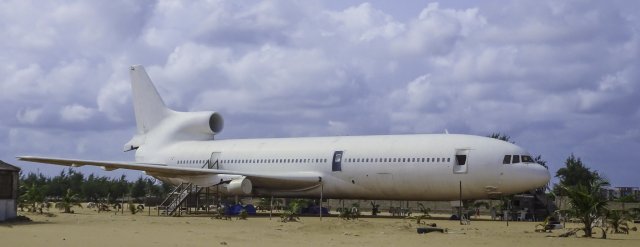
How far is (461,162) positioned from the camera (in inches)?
1372

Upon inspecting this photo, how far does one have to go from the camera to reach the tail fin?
51750mm

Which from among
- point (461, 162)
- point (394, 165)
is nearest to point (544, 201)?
point (461, 162)

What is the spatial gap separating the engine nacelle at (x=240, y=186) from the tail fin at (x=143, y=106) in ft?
41.5

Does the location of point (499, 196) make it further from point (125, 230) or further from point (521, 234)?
point (125, 230)

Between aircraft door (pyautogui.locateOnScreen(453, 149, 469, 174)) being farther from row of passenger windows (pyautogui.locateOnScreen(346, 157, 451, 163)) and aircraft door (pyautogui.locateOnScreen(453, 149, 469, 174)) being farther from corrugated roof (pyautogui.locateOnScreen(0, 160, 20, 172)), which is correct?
corrugated roof (pyautogui.locateOnScreen(0, 160, 20, 172))

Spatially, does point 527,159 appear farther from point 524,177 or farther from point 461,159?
point 461,159

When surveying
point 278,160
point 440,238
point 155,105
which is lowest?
point 440,238

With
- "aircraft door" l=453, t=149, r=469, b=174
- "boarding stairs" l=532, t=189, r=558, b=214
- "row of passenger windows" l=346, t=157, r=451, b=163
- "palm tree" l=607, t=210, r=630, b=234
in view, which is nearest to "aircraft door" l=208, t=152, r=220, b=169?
"row of passenger windows" l=346, t=157, r=451, b=163

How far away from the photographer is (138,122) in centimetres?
5284

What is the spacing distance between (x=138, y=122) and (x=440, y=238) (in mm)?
33817

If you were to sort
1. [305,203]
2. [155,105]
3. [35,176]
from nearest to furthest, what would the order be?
[305,203] → [155,105] → [35,176]

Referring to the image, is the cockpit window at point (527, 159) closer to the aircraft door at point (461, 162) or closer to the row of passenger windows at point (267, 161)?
the aircraft door at point (461, 162)

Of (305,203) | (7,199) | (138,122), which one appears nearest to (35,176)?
(138,122)

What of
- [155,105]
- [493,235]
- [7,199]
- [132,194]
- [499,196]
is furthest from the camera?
[132,194]
